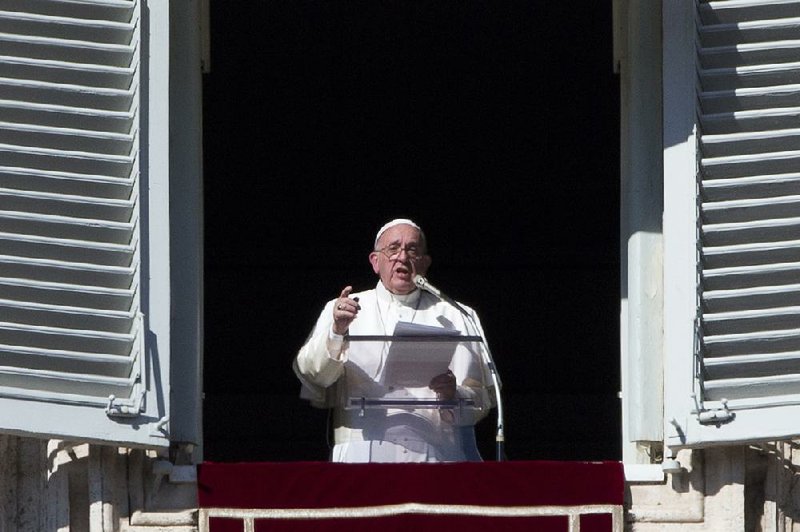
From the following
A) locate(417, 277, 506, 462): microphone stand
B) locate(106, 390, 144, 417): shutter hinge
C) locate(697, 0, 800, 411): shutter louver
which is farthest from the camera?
locate(417, 277, 506, 462): microphone stand

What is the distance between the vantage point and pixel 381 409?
7.15m

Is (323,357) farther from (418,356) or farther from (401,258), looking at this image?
(401,258)

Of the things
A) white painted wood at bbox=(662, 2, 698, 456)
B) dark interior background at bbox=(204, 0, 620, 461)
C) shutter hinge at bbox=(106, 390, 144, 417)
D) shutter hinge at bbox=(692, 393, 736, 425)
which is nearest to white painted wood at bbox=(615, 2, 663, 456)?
white painted wood at bbox=(662, 2, 698, 456)

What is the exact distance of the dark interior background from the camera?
33.1ft

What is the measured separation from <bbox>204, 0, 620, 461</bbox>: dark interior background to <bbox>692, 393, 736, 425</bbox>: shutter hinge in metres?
3.43

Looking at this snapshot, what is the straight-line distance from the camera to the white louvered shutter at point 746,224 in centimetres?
661

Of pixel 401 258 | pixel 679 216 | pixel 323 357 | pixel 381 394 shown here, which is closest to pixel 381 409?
pixel 381 394

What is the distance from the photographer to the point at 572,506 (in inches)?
262

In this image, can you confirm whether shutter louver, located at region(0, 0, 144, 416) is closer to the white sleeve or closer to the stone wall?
the stone wall

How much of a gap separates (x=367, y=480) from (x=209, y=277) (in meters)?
3.89

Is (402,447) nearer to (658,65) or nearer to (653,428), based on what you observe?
(653,428)

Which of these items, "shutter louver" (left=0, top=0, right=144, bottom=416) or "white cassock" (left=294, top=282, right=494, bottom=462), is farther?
"white cassock" (left=294, top=282, right=494, bottom=462)

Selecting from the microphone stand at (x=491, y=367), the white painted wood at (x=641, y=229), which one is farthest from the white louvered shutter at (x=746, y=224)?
the microphone stand at (x=491, y=367)

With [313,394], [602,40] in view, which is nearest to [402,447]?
[313,394]
